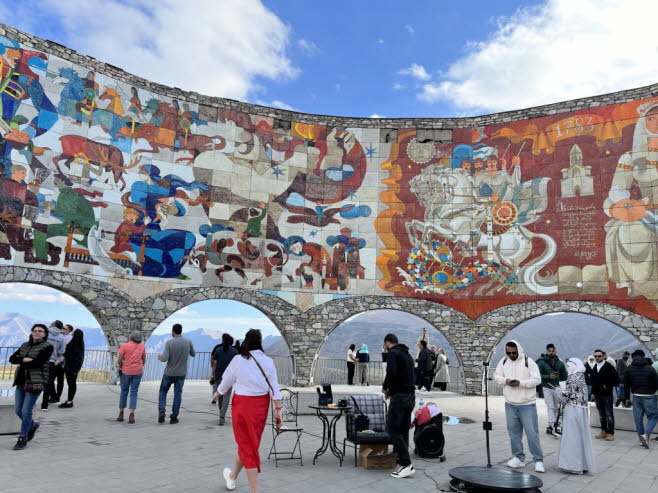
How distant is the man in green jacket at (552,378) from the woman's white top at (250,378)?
20.9 feet

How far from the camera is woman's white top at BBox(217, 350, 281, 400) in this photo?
5.31 m

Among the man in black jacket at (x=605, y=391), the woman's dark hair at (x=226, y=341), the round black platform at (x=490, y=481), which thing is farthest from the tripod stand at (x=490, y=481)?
the woman's dark hair at (x=226, y=341)

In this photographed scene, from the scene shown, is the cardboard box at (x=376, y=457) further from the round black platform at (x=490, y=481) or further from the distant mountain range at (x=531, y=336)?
the distant mountain range at (x=531, y=336)

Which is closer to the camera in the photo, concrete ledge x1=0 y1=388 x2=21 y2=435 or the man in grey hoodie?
concrete ledge x1=0 y1=388 x2=21 y2=435

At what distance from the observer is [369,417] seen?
760 centimetres

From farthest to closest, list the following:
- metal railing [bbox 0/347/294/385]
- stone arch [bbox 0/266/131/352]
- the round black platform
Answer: metal railing [bbox 0/347/294/385], stone arch [bbox 0/266/131/352], the round black platform

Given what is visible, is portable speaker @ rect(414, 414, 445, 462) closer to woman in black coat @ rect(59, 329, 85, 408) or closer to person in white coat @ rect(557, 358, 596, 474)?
person in white coat @ rect(557, 358, 596, 474)

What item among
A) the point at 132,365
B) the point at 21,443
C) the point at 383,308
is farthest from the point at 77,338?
the point at 383,308

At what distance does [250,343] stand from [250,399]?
0.64 m

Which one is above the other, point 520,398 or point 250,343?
point 250,343

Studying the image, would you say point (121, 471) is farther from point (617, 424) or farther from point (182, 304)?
point (182, 304)

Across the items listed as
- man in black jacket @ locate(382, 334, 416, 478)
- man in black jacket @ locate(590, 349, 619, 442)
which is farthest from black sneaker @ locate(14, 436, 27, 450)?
man in black jacket @ locate(590, 349, 619, 442)

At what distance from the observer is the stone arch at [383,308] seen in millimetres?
18641

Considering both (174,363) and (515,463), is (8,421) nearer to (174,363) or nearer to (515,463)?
(174,363)
